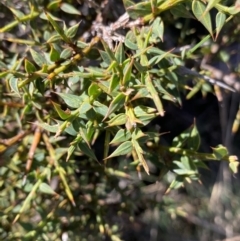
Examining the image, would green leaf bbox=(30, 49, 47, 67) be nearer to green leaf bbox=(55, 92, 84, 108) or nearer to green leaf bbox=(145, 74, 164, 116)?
green leaf bbox=(55, 92, 84, 108)

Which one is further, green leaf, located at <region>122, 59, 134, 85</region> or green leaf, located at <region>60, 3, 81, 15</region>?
green leaf, located at <region>60, 3, 81, 15</region>

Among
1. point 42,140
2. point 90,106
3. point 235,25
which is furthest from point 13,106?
point 235,25

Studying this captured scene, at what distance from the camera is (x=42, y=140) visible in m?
1.22

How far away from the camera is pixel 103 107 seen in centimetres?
84

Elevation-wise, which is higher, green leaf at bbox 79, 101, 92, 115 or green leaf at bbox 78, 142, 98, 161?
green leaf at bbox 79, 101, 92, 115

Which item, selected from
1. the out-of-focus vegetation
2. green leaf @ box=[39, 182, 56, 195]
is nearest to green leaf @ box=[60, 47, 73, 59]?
the out-of-focus vegetation

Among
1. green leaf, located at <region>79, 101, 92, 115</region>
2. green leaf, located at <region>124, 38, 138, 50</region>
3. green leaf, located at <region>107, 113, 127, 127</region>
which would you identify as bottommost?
green leaf, located at <region>107, 113, 127, 127</region>

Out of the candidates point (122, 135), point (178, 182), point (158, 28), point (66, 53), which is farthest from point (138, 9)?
point (178, 182)

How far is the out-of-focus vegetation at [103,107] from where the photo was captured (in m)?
0.85

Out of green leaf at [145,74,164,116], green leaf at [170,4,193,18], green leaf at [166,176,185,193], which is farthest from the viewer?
green leaf at [166,176,185,193]

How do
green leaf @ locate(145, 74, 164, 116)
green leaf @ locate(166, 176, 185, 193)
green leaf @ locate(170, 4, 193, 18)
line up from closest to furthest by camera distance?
green leaf @ locate(145, 74, 164, 116), green leaf @ locate(170, 4, 193, 18), green leaf @ locate(166, 176, 185, 193)

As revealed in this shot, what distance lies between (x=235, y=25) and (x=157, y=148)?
17.9 inches

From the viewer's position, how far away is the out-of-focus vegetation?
0.85 metres

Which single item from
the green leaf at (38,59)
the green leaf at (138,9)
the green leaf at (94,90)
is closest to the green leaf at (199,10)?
the green leaf at (138,9)
